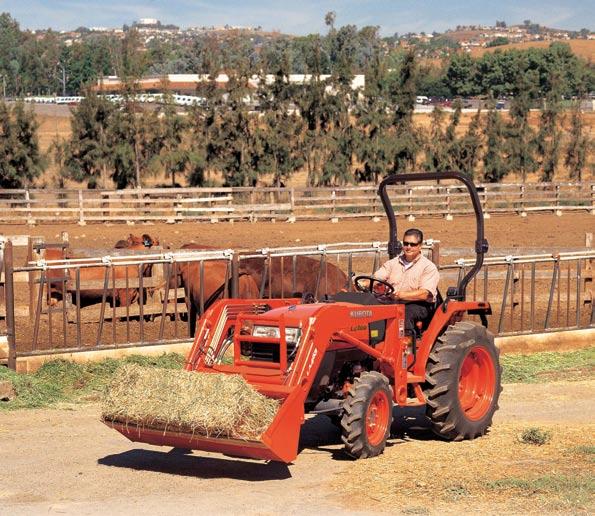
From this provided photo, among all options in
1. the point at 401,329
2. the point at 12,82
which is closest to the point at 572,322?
the point at 401,329

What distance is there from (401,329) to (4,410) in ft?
14.4

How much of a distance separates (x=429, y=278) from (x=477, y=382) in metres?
1.21

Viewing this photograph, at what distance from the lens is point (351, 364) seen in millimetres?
9906

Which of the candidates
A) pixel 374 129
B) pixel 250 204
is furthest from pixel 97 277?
pixel 374 129

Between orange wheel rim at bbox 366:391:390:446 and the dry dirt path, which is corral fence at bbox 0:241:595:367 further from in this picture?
orange wheel rim at bbox 366:391:390:446

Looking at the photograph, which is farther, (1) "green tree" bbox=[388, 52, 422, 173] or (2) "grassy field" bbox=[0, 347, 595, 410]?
(1) "green tree" bbox=[388, 52, 422, 173]

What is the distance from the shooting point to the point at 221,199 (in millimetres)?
38625

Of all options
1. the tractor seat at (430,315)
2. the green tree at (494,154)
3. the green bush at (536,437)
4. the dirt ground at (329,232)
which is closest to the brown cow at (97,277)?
the dirt ground at (329,232)

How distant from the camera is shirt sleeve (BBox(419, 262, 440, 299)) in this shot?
411 inches

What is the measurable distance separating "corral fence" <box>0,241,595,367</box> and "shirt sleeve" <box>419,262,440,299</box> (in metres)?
4.29

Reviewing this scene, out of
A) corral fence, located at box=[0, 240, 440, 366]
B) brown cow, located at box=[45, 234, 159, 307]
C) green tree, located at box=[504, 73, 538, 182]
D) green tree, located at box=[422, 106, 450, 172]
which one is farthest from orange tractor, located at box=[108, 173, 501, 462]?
green tree, located at box=[504, 73, 538, 182]

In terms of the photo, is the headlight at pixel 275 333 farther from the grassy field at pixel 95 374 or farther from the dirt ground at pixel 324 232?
the dirt ground at pixel 324 232

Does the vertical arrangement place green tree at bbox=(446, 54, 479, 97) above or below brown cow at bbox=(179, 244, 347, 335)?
above

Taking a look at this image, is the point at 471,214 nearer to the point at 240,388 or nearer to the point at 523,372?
the point at 523,372
